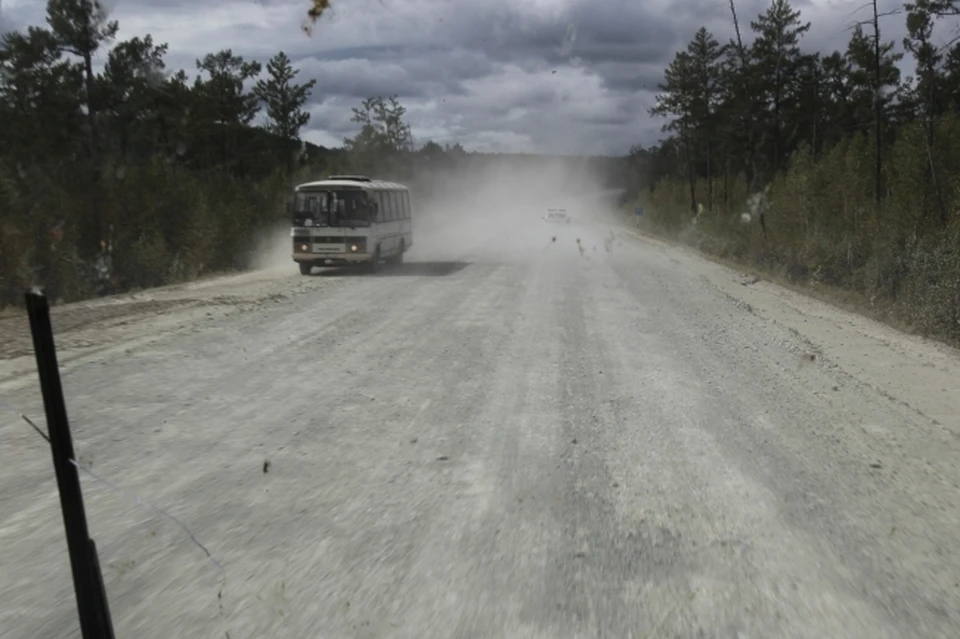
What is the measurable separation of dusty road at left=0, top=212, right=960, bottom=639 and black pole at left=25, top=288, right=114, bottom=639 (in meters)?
1.57

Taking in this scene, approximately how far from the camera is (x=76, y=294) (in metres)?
20.0

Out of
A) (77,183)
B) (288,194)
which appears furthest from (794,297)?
(288,194)

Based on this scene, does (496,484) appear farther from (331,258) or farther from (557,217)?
(557,217)

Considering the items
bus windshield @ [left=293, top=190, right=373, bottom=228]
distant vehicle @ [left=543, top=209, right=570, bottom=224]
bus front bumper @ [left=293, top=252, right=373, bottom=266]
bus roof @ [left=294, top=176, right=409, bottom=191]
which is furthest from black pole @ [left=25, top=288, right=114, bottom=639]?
distant vehicle @ [left=543, top=209, right=570, bottom=224]

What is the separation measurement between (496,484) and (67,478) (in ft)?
12.4

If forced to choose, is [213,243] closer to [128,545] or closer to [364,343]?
[364,343]

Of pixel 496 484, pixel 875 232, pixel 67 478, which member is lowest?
pixel 496 484

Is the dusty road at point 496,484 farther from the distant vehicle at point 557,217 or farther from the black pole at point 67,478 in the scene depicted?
the distant vehicle at point 557,217

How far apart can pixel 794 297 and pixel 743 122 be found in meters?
53.9

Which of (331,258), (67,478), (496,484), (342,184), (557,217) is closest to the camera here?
(67,478)

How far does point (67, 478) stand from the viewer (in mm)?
1771

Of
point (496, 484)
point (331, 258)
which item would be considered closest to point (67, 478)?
point (496, 484)

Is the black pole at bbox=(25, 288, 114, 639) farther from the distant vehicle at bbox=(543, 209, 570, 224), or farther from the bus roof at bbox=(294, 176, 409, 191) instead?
the distant vehicle at bbox=(543, 209, 570, 224)

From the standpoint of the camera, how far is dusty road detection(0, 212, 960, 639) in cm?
361
